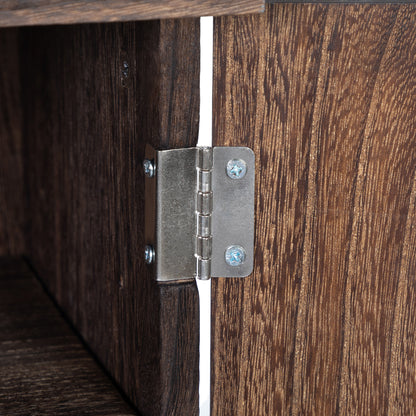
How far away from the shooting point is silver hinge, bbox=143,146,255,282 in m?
0.52

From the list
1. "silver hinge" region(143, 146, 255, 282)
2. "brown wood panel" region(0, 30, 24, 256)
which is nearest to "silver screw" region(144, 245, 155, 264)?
"silver hinge" region(143, 146, 255, 282)

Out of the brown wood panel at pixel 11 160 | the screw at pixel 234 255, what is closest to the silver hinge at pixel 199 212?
the screw at pixel 234 255

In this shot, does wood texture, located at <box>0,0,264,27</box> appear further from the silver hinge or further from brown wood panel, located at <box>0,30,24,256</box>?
brown wood panel, located at <box>0,30,24,256</box>

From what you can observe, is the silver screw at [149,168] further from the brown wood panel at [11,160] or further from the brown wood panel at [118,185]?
the brown wood panel at [11,160]

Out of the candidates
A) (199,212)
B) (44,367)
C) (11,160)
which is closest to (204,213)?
(199,212)

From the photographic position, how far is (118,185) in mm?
622

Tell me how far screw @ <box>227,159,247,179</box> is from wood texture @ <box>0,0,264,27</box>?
108 millimetres

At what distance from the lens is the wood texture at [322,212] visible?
53 centimetres

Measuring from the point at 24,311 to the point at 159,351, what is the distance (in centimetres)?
36

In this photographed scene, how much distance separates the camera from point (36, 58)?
3.03ft

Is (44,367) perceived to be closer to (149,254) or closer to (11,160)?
(149,254)

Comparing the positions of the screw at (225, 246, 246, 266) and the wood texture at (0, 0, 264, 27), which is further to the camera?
the screw at (225, 246, 246, 266)

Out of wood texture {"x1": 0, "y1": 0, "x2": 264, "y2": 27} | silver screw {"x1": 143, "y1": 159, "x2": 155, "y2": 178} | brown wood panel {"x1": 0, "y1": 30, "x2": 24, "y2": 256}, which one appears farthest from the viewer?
brown wood panel {"x1": 0, "y1": 30, "x2": 24, "y2": 256}

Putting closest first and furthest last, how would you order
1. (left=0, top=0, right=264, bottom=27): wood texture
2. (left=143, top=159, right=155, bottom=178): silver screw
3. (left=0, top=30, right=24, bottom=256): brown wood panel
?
(left=0, top=0, right=264, bottom=27): wood texture
(left=143, top=159, right=155, bottom=178): silver screw
(left=0, top=30, right=24, bottom=256): brown wood panel
